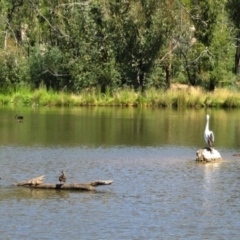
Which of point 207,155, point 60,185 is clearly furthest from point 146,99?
point 60,185

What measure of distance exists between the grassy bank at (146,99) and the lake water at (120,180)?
1370 cm

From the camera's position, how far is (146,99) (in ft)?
171

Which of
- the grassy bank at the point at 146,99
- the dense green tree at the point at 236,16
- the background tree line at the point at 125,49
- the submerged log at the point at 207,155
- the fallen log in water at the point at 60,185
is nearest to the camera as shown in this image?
the fallen log in water at the point at 60,185

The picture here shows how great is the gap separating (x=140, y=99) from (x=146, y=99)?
1.33 ft

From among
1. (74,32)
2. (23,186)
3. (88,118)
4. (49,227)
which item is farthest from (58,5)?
(49,227)

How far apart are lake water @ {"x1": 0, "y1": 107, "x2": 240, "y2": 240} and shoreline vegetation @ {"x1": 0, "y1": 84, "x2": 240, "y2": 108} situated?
13.7 meters

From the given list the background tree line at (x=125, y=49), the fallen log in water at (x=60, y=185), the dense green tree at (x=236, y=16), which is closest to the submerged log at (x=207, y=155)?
the fallen log in water at (x=60, y=185)

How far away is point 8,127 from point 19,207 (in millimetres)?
19342

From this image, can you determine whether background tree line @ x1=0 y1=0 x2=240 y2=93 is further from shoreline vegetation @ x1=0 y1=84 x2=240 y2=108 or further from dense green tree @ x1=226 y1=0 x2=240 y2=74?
shoreline vegetation @ x1=0 y1=84 x2=240 y2=108

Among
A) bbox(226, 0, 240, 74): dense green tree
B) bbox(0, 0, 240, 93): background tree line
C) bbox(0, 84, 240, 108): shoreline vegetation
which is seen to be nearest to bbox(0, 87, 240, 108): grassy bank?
bbox(0, 84, 240, 108): shoreline vegetation

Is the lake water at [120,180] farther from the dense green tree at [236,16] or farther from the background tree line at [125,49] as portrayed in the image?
the dense green tree at [236,16]

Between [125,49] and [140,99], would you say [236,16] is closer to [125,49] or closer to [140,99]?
[125,49]

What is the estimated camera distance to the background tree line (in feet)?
179

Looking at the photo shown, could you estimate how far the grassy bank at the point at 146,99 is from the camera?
169ft
